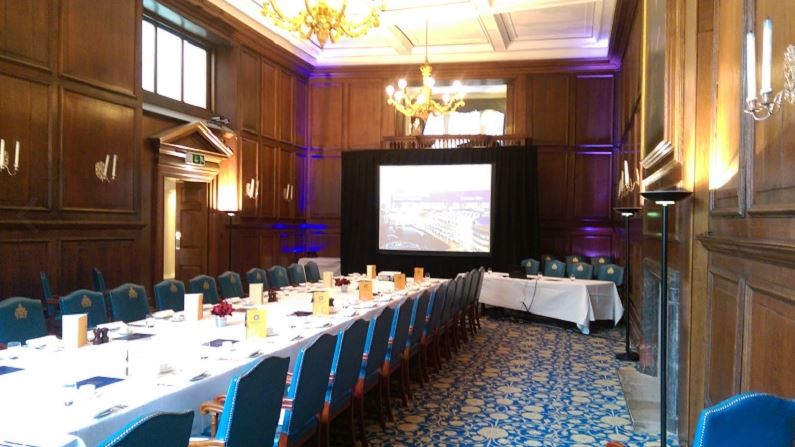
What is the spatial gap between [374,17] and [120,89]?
347 centimetres

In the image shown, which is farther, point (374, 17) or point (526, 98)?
point (526, 98)

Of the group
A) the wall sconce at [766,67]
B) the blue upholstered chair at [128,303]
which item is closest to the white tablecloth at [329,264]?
the blue upholstered chair at [128,303]

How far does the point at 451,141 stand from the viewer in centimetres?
1221

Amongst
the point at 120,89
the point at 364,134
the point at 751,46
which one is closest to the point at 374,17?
the point at 120,89

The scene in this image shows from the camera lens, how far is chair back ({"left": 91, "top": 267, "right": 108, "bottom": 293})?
22.0 feet

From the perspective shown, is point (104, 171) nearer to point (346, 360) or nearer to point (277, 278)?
point (277, 278)

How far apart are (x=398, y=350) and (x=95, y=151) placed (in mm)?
4687

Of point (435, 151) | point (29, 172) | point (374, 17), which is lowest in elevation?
point (29, 172)

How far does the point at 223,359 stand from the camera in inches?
129

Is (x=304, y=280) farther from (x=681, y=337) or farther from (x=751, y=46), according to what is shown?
(x=751, y=46)

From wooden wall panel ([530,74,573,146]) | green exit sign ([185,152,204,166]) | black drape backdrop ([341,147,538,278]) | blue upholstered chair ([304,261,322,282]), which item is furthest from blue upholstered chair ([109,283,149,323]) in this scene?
wooden wall panel ([530,74,573,146])

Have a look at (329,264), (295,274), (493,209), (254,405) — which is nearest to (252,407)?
(254,405)

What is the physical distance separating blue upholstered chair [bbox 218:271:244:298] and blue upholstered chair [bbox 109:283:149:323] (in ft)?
3.99

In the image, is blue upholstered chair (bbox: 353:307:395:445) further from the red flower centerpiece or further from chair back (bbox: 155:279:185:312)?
chair back (bbox: 155:279:185:312)
